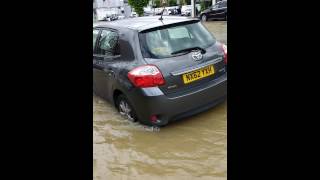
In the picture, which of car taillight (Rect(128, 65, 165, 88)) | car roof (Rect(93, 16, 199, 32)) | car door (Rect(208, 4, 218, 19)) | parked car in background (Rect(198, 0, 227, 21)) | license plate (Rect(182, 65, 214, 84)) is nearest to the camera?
car taillight (Rect(128, 65, 165, 88))

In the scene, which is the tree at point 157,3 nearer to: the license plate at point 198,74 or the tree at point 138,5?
the tree at point 138,5

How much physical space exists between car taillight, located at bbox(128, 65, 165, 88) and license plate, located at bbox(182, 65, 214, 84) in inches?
13.1

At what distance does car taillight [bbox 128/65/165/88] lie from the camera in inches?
185

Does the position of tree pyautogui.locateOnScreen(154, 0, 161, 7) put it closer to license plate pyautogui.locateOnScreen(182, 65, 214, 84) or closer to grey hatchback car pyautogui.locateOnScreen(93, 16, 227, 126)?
grey hatchback car pyautogui.locateOnScreen(93, 16, 227, 126)

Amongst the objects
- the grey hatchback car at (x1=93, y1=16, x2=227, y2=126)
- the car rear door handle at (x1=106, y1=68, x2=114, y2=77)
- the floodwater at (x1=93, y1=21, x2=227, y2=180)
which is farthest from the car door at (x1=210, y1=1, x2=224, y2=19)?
the car rear door handle at (x1=106, y1=68, x2=114, y2=77)

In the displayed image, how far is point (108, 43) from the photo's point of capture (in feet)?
18.9

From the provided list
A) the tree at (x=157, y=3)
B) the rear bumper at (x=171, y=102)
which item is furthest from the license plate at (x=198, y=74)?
the tree at (x=157, y=3)

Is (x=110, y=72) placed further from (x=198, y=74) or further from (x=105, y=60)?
(x=198, y=74)

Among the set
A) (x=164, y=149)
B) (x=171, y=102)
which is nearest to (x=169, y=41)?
(x=171, y=102)

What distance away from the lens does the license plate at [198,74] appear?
4.80 metres
